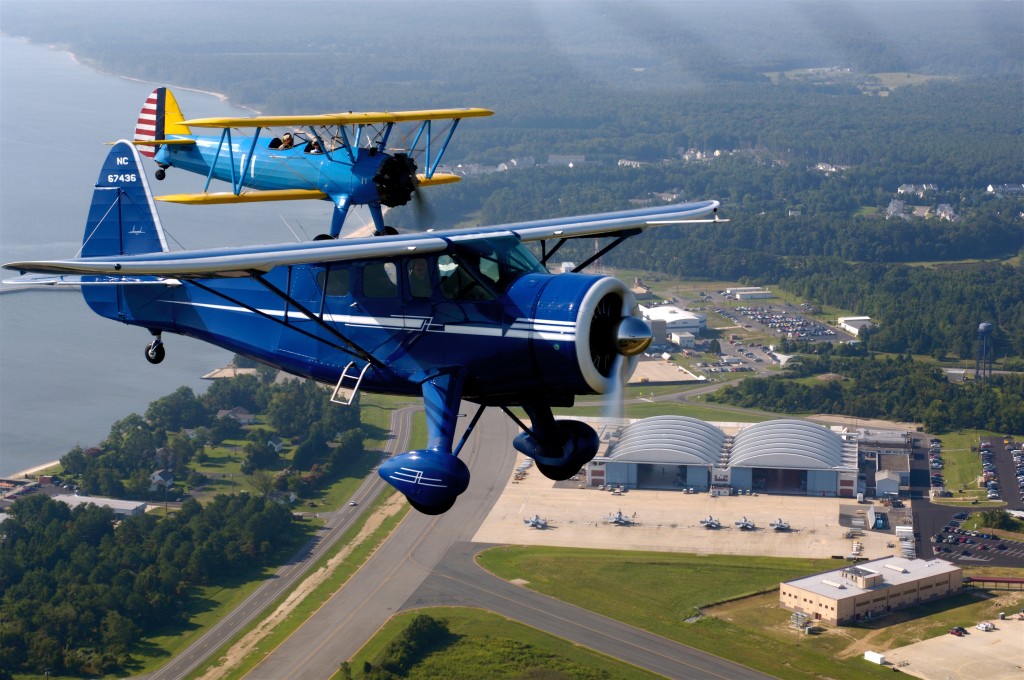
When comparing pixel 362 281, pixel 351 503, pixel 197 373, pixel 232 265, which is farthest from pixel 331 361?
pixel 197 373

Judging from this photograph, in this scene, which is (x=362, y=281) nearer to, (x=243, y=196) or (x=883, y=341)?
(x=243, y=196)

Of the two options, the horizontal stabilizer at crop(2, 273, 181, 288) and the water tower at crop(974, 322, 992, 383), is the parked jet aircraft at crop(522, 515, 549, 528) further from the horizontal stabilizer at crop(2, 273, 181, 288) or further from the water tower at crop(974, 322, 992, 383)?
the water tower at crop(974, 322, 992, 383)

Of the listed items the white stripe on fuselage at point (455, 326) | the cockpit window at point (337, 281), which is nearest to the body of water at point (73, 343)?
the cockpit window at point (337, 281)

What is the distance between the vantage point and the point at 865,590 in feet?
198

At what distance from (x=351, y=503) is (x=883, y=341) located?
2333 inches

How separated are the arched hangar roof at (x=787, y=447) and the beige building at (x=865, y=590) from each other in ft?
48.8

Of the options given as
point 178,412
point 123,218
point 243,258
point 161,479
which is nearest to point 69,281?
point 243,258

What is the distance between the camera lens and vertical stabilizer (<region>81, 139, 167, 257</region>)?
2653 centimetres

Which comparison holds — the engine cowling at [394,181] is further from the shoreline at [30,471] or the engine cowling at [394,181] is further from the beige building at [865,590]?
the shoreline at [30,471]

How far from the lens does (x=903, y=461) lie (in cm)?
8356

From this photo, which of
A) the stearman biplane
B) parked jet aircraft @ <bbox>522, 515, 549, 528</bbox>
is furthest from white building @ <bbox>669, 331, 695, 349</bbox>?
the stearman biplane

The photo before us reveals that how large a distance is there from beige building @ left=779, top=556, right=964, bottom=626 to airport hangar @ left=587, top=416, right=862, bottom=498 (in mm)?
13798

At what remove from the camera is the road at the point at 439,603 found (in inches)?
2184

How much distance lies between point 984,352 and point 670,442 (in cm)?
4771
